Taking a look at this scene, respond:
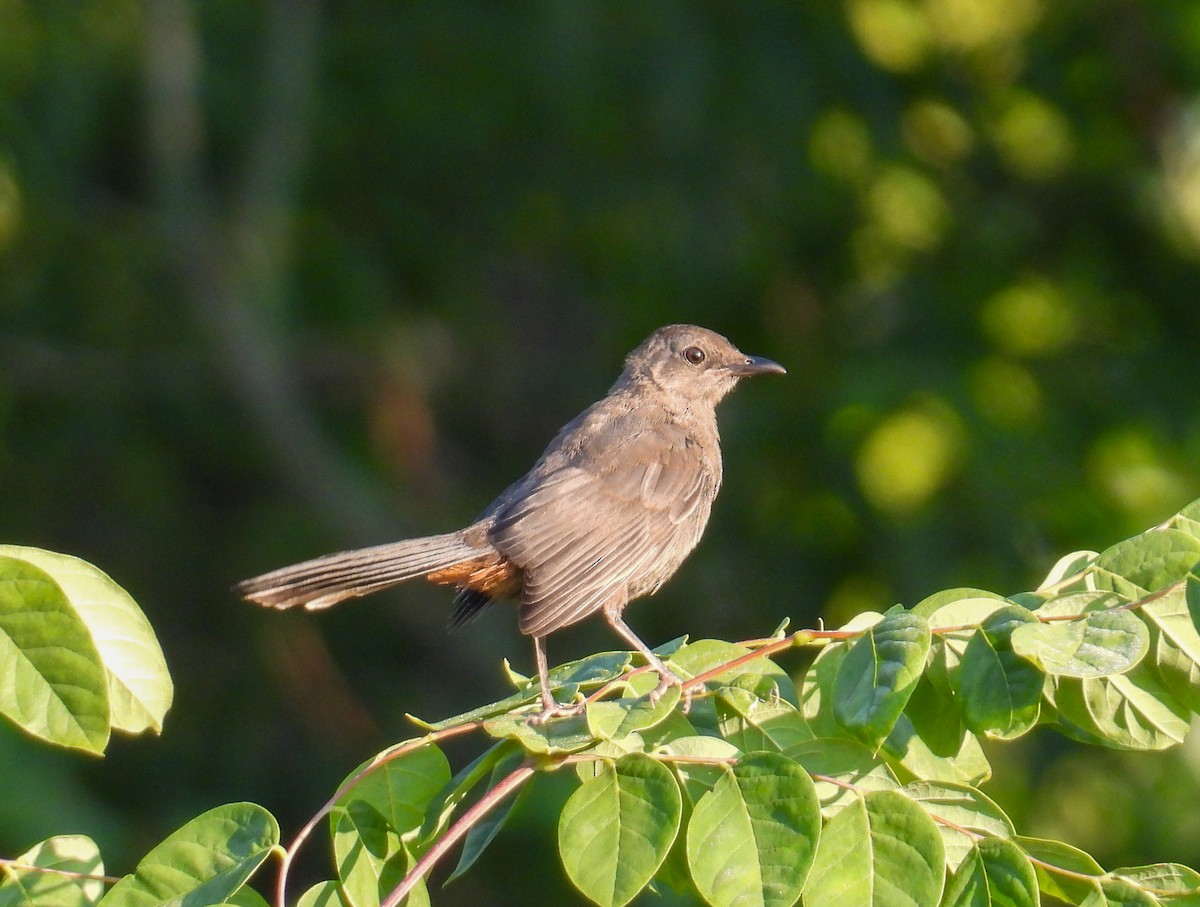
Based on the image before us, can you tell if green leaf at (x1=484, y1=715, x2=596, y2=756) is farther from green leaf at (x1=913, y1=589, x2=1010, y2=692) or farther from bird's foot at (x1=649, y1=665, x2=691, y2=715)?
green leaf at (x1=913, y1=589, x2=1010, y2=692)

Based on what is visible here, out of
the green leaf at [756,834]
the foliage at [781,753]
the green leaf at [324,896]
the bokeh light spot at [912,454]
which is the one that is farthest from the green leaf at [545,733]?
the bokeh light spot at [912,454]

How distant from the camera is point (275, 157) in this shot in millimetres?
10195

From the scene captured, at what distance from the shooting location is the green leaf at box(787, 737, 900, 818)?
243 centimetres

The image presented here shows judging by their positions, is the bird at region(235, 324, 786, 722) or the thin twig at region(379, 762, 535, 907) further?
the bird at region(235, 324, 786, 722)

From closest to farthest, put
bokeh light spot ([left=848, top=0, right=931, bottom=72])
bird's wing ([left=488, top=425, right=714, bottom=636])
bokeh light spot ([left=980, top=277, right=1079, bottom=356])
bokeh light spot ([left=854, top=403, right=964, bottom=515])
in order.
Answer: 1. bird's wing ([left=488, top=425, right=714, bottom=636])
2. bokeh light spot ([left=854, top=403, right=964, bottom=515])
3. bokeh light spot ([left=980, top=277, right=1079, bottom=356])
4. bokeh light spot ([left=848, top=0, right=931, bottom=72])

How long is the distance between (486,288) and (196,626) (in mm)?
3403

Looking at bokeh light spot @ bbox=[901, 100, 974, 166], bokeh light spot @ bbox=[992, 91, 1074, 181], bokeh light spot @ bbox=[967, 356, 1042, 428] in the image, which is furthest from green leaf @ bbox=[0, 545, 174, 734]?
bokeh light spot @ bbox=[992, 91, 1074, 181]

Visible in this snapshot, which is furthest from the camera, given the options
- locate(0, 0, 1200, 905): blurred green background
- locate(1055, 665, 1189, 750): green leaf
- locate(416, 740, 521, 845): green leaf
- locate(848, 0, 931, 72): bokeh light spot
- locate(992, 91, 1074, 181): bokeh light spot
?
locate(992, 91, 1074, 181): bokeh light spot

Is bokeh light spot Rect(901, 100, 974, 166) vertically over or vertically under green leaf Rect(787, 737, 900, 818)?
over

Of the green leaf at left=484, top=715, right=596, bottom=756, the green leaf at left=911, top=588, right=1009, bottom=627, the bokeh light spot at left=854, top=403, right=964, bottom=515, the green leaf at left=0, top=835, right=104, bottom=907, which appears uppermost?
the green leaf at left=911, top=588, right=1009, bottom=627

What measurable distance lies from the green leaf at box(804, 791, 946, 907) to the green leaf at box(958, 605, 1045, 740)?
7.7 inches

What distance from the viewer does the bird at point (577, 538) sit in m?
3.71

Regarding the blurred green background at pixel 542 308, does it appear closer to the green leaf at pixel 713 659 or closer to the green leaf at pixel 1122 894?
A: the green leaf at pixel 713 659

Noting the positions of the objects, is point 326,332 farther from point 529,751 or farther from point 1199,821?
point 529,751
